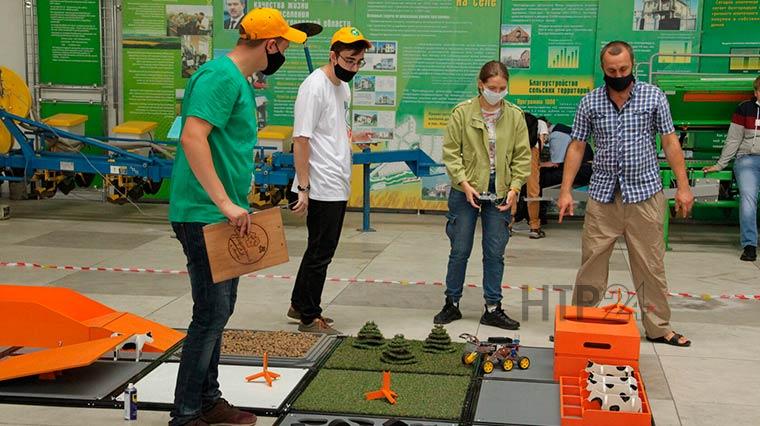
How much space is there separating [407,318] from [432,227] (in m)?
4.50

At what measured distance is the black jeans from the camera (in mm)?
6078

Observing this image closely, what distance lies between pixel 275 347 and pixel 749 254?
5463 mm

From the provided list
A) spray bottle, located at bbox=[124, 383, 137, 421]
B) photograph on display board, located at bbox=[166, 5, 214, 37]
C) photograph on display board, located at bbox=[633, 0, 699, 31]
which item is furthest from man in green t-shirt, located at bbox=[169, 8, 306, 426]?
photograph on display board, located at bbox=[166, 5, 214, 37]

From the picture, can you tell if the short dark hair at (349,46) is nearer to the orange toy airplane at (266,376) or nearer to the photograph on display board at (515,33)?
the orange toy airplane at (266,376)

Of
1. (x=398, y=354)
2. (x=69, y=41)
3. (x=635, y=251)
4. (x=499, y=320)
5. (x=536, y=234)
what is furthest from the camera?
(x=69, y=41)

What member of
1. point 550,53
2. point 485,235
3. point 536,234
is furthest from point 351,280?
point 550,53

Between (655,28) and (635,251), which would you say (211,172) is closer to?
(635,251)

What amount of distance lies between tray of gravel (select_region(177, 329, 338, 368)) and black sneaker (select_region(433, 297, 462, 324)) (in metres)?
0.86

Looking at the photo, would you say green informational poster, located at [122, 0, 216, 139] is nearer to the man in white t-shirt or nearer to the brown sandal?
the man in white t-shirt

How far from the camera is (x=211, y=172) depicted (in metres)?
3.97

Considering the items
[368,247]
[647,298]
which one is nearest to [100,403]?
[647,298]

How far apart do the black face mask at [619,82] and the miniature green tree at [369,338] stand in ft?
6.65

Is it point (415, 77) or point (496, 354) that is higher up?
point (415, 77)

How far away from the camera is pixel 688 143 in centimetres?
1151
